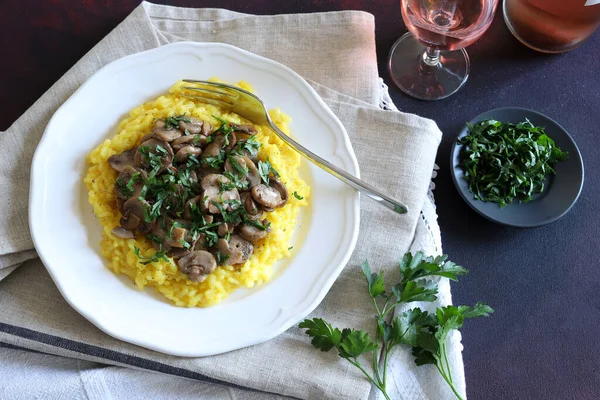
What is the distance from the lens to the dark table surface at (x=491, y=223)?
12.2 ft

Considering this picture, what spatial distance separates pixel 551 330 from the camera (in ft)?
12.4

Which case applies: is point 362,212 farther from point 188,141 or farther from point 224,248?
point 188,141

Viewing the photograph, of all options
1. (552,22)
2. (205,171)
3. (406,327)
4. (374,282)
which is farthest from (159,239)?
(552,22)

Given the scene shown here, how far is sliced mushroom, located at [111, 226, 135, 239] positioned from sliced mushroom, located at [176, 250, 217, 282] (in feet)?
0.92

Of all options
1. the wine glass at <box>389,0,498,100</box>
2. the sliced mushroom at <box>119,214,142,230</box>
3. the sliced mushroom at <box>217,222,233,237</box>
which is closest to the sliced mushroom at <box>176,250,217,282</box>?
the sliced mushroom at <box>217,222,233,237</box>

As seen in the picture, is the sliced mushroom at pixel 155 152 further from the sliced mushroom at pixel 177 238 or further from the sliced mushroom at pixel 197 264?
the sliced mushroom at pixel 197 264

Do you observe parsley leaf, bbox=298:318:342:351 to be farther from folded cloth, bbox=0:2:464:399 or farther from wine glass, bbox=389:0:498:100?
wine glass, bbox=389:0:498:100

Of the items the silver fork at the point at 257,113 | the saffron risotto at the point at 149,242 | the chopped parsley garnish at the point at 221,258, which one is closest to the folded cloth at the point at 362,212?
the silver fork at the point at 257,113

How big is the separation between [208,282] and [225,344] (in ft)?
1.00

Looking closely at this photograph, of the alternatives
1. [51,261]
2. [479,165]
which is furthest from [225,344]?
[479,165]

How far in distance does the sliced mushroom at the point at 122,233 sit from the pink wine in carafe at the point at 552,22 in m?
2.59

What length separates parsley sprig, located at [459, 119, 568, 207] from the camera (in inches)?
147

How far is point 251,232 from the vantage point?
3.38 meters

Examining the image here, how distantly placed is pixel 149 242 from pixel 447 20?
2.05 meters
